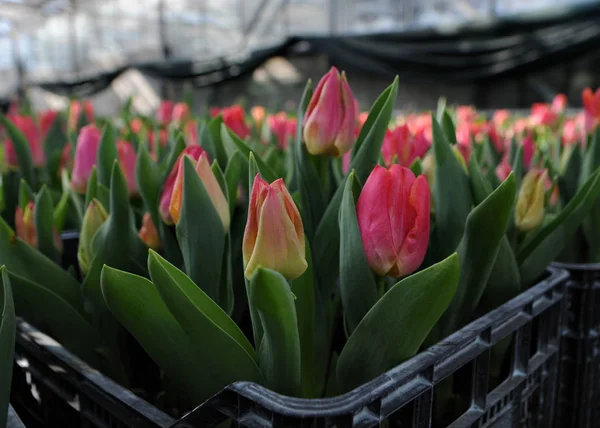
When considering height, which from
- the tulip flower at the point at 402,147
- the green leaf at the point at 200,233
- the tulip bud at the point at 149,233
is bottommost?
the tulip bud at the point at 149,233

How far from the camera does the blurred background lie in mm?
3986

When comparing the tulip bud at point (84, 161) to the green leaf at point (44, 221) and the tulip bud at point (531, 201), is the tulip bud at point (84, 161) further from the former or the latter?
the tulip bud at point (531, 201)

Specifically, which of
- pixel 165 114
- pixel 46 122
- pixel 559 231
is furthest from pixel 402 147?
pixel 165 114

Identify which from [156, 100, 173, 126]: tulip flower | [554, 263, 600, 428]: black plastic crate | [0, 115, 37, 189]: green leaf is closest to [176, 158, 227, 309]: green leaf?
[554, 263, 600, 428]: black plastic crate

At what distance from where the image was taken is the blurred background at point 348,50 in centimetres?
399

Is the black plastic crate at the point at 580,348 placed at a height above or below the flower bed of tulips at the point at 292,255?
below

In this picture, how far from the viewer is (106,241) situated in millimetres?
432

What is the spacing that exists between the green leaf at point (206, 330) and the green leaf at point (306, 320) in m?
0.04

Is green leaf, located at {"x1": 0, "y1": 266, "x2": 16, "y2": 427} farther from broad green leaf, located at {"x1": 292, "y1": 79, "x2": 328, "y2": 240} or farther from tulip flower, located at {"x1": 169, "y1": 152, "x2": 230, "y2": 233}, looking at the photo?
broad green leaf, located at {"x1": 292, "y1": 79, "x2": 328, "y2": 240}

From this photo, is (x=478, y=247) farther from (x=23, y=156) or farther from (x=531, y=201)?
(x=23, y=156)

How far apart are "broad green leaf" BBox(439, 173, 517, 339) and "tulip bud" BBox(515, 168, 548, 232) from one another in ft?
0.37

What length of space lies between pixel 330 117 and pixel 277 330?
0.67 feet

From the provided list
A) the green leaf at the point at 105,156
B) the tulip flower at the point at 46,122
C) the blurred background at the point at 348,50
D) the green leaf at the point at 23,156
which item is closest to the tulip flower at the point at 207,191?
the green leaf at the point at 105,156

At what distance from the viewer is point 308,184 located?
492 mm
